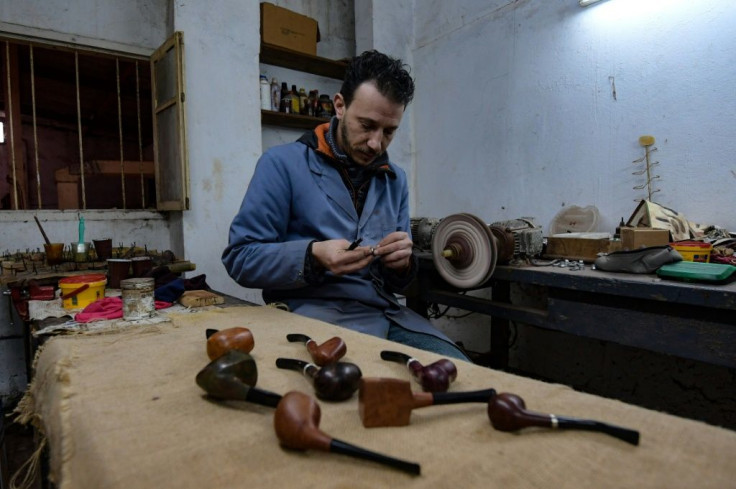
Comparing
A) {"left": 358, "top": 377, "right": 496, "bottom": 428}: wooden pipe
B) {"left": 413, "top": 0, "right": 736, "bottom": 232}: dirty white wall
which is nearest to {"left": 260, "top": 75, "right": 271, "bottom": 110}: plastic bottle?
{"left": 413, "top": 0, "right": 736, "bottom": 232}: dirty white wall

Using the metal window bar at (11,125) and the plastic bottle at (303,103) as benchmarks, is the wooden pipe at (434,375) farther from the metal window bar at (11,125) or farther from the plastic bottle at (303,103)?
the plastic bottle at (303,103)

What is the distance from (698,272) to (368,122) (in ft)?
4.94

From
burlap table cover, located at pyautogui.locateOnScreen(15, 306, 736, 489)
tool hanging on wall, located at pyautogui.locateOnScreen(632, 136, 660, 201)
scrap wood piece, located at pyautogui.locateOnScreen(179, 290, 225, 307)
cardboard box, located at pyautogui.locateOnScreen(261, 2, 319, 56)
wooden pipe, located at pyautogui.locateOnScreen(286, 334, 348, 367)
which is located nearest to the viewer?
burlap table cover, located at pyautogui.locateOnScreen(15, 306, 736, 489)

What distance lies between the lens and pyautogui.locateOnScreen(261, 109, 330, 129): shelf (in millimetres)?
4129

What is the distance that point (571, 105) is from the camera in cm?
A: 330

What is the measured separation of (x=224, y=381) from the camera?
2.52 ft

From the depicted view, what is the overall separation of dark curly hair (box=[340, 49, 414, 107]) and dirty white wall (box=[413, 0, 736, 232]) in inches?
78.8

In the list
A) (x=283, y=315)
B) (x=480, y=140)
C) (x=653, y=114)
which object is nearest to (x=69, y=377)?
(x=283, y=315)

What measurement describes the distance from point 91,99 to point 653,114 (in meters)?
7.63

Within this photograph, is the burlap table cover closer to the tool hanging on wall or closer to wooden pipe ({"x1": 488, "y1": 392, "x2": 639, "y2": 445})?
wooden pipe ({"x1": 488, "y1": 392, "x2": 639, "y2": 445})

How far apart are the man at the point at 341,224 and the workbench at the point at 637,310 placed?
0.85m

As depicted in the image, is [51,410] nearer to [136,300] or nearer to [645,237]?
[136,300]

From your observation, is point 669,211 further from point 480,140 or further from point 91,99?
point 91,99

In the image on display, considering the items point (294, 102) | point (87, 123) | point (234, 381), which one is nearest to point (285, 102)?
point (294, 102)
